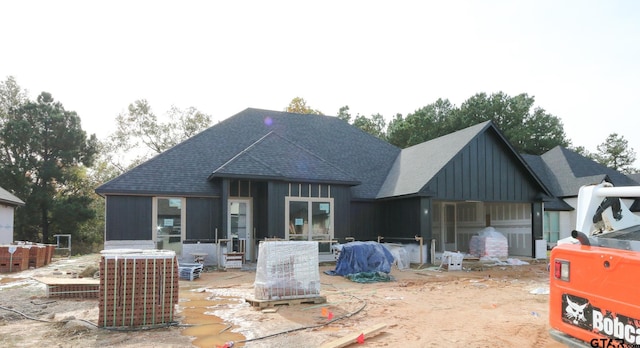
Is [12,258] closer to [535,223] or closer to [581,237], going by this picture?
[581,237]

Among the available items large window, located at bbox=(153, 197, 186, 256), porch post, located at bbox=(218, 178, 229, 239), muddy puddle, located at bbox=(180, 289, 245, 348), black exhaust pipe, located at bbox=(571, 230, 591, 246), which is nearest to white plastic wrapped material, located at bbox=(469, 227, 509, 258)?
porch post, located at bbox=(218, 178, 229, 239)

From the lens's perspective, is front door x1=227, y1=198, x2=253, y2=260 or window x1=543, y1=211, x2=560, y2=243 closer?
front door x1=227, y1=198, x2=253, y2=260

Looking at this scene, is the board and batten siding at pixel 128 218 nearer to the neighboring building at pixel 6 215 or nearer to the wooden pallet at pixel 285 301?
the wooden pallet at pixel 285 301

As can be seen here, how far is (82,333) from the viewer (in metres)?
6.99

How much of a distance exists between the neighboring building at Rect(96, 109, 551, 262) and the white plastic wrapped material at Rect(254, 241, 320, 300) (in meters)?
7.45

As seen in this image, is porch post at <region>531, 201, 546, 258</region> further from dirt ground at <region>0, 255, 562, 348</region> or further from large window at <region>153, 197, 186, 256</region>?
large window at <region>153, 197, 186, 256</region>

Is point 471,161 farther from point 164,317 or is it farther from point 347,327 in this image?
point 164,317

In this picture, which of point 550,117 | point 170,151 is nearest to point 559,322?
point 170,151

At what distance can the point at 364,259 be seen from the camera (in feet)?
47.0

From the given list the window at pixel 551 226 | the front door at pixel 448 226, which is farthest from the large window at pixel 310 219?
the window at pixel 551 226

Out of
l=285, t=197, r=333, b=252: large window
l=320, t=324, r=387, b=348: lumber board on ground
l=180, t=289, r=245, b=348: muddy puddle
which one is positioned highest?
l=285, t=197, r=333, b=252: large window

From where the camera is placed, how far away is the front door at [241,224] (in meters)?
17.7

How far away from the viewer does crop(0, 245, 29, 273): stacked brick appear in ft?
55.5

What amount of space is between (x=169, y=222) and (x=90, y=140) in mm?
21854
